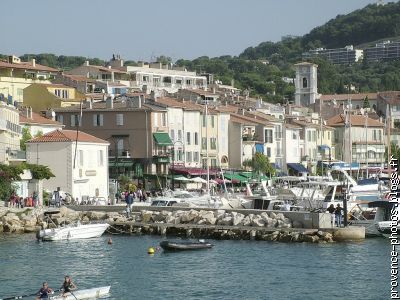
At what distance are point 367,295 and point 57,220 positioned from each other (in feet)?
87.5

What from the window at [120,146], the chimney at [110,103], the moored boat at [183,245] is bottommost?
the moored boat at [183,245]

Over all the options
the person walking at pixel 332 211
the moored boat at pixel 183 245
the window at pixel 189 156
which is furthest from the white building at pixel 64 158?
the window at pixel 189 156

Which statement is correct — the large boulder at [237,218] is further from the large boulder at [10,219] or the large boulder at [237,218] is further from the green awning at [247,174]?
the green awning at [247,174]

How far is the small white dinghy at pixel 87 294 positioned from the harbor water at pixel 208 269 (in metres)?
0.35

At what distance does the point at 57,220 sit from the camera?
64000 mm

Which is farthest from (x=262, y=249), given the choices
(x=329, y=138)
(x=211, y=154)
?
(x=329, y=138)

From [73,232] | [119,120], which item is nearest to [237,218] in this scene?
[73,232]

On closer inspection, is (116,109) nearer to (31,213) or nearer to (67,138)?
(67,138)

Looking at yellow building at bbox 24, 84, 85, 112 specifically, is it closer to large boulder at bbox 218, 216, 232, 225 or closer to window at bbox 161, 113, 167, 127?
window at bbox 161, 113, 167, 127

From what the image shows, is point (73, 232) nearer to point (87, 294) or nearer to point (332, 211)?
point (332, 211)

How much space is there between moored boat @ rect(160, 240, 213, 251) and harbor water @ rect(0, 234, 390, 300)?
0.37 metres

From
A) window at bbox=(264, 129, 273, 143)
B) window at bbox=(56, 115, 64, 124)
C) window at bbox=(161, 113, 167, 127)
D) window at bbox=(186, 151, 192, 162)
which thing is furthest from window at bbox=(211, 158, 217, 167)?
window at bbox=(56, 115, 64, 124)

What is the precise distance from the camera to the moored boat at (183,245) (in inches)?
2085

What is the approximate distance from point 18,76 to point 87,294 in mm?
69918
